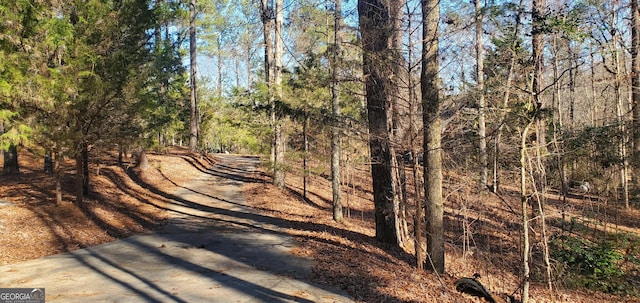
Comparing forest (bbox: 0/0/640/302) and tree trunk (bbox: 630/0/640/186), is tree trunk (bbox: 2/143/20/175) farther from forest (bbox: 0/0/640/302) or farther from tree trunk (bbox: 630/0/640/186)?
tree trunk (bbox: 630/0/640/186)

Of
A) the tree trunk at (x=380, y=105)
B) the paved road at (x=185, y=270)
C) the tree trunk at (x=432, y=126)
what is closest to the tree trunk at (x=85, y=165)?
the paved road at (x=185, y=270)

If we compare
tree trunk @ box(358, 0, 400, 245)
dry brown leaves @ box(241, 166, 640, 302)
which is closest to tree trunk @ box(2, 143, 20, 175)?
dry brown leaves @ box(241, 166, 640, 302)

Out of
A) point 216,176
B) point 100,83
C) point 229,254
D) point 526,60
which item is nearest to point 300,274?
point 229,254

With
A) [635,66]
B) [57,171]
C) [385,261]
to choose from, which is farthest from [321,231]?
[635,66]

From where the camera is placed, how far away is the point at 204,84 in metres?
37.8

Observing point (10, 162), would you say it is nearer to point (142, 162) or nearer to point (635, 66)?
point (142, 162)

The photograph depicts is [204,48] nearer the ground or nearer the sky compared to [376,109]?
nearer the sky

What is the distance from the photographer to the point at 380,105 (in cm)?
809

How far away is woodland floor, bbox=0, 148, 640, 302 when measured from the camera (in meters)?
6.55

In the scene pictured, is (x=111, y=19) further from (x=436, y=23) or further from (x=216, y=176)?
(x=216, y=176)

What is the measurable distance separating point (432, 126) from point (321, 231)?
462 cm

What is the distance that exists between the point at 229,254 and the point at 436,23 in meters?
5.73

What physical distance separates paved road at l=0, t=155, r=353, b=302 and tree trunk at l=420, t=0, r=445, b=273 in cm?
225

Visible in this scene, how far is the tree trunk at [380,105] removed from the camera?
23.4 ft
